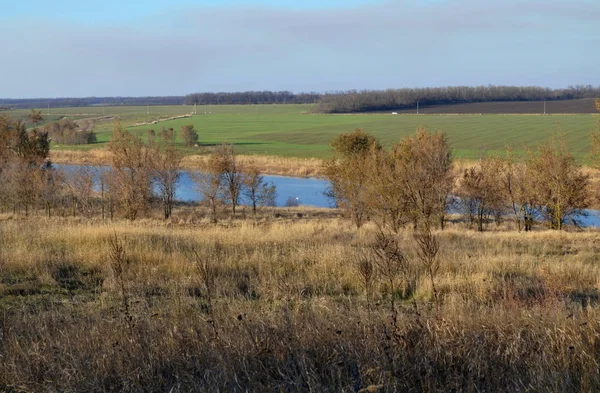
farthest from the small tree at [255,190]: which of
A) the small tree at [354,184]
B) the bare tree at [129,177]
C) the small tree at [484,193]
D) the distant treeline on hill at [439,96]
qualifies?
the distant treeline on hill at [439,96]

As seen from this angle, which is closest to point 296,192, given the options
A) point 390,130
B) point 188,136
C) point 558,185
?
point 558,185

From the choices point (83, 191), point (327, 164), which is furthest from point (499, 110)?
point (83, 191)

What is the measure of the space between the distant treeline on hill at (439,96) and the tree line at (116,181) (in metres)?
121

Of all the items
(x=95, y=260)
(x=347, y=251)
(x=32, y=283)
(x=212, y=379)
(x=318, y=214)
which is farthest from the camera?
(x=318, y=214)

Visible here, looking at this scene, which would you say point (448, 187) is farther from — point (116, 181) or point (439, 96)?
point (439, 96)

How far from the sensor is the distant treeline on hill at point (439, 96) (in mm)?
171125

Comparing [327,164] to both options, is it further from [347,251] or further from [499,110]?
[499,110]

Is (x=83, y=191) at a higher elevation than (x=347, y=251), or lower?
lower

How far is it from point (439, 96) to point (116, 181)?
15724 cm

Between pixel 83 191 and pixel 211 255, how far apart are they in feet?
→ 114

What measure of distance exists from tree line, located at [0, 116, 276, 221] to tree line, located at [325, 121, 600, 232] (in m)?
9.02

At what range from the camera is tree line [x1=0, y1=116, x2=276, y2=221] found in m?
37.9

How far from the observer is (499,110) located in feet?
486

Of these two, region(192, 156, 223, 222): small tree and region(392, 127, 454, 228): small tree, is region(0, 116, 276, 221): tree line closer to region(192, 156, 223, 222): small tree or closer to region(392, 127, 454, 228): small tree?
region(192, 156, 223, 222): small tree
